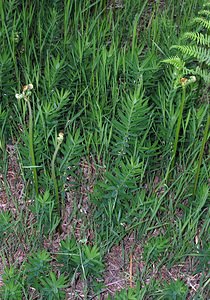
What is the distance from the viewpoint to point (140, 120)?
8.27 feet

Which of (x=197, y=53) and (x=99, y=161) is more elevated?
(x=197, y=53)

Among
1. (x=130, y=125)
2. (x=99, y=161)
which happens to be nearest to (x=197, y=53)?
(x=130, y=125)

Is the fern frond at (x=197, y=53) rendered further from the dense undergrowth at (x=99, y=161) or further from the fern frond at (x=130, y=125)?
the fern frond at (x=130, y=125)

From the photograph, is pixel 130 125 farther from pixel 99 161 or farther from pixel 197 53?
pixel 197 53

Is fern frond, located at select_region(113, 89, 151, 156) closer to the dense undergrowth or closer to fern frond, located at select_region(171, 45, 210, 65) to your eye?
the dense undergrowth

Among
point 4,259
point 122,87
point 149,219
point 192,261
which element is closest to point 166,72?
point 122,87

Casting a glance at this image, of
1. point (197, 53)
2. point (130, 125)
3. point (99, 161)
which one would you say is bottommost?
point (99, 161)

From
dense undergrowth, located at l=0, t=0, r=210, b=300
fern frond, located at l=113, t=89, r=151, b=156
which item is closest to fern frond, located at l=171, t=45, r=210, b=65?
dense undergrowth, located at l=0, t=0, r=210, b=300

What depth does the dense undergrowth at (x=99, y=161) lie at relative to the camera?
2471 millimetres

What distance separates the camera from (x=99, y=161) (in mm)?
2756

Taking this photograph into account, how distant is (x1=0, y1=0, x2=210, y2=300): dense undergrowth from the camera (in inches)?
97.3

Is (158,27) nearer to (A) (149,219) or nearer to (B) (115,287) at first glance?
(A) (149,219)

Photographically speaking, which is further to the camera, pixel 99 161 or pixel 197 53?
pixel 99 161

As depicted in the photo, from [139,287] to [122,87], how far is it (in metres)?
0.98
